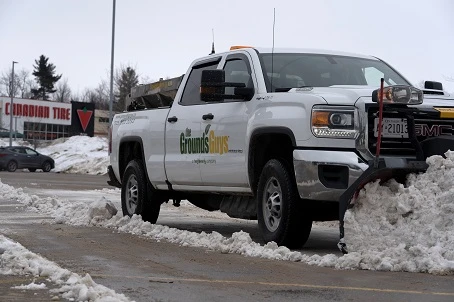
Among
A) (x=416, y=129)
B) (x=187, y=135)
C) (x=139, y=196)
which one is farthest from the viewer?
(x=139, y=196)

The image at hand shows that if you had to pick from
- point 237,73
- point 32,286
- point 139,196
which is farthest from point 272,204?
point 139,196

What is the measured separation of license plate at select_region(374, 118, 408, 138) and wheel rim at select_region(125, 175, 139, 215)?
4.61m

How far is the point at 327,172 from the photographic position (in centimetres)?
790

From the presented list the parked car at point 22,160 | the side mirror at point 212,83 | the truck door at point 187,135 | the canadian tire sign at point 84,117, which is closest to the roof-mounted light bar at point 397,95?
the side mirror at point 212,83

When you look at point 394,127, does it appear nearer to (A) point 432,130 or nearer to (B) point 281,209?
(A) point 432,130

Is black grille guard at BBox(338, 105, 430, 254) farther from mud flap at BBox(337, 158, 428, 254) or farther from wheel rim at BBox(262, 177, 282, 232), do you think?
wheel rim at BBox(262, 177, 282, 232)

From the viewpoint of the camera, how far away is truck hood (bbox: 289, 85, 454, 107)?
315 inches

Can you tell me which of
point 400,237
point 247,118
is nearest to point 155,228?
point 247,118

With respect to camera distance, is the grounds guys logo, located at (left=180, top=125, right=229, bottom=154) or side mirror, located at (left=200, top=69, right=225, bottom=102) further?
the grounds guys logo, located at (left=180, top=125, right=229, bottom=154)

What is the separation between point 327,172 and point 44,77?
363ft

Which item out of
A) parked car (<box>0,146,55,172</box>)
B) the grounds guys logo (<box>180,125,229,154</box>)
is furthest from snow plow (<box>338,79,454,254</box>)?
parked car (<box>0,146,55,172</box>)

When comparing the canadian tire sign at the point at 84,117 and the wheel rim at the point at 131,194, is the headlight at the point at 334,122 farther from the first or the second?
the canadian tire sign at the point at 84,117

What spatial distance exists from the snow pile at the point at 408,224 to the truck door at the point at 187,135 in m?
2.88

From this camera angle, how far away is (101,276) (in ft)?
21.6
